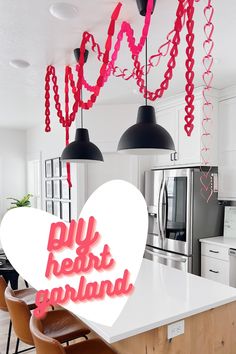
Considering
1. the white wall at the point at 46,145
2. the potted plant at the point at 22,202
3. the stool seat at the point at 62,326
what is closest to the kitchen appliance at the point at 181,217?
the white wall at the point at 46,145

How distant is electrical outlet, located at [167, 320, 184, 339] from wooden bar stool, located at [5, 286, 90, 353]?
0.65 meters

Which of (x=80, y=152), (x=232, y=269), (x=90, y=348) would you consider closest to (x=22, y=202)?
(x=80, y=152)

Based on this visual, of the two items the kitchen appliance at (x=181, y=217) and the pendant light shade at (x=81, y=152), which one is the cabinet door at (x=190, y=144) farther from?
the pendant light shade at (x=81, y=152)

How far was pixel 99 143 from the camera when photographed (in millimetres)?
4180

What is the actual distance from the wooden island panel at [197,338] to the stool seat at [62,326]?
1.27 feet

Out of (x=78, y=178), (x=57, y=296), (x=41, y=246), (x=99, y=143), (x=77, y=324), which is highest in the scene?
(x=99, y=143)

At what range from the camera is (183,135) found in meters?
3.69

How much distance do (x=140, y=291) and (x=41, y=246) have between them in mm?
675

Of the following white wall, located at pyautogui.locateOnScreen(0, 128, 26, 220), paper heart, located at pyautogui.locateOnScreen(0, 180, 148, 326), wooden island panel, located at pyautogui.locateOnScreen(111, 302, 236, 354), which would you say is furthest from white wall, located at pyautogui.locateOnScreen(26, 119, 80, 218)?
wooden island panel, located at pyautogui.locateOnScreen(111, 302, 236, 354)

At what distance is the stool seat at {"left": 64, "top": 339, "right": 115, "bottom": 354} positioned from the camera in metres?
1.72

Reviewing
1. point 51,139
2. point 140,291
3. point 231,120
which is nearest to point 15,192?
point 51,139

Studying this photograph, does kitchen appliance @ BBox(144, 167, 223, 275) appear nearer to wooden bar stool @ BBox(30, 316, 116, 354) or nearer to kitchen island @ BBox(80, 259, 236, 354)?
kitchen island @ BBox(80, 259, 236, 354)

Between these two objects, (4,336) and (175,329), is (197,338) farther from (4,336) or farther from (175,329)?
(4,336)

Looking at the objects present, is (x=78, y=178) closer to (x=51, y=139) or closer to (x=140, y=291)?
(x=51, y=139)
